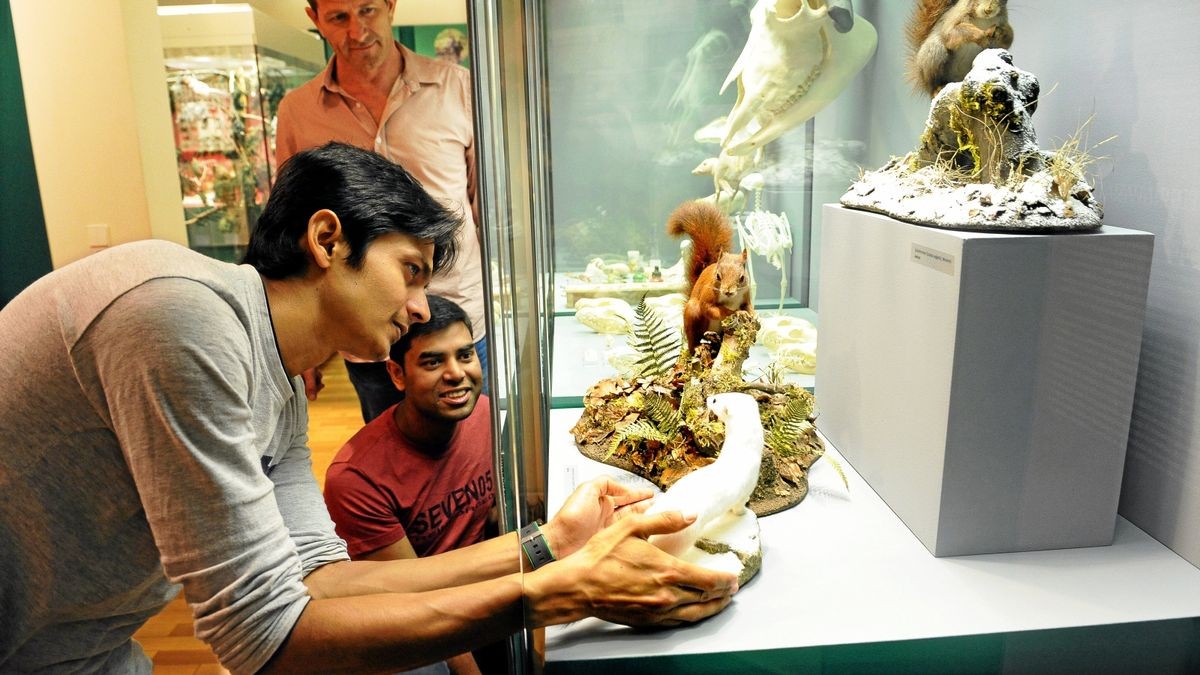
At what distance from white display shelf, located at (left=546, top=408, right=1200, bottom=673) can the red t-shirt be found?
0.27m

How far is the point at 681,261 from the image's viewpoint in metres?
2.87

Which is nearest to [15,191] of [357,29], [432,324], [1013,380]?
[357,29]

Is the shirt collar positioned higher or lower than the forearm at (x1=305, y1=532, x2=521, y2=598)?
higher

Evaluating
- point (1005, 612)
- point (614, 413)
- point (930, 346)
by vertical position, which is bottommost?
point (1005, 612)

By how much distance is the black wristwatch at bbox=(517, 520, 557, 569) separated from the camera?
1.14 meters

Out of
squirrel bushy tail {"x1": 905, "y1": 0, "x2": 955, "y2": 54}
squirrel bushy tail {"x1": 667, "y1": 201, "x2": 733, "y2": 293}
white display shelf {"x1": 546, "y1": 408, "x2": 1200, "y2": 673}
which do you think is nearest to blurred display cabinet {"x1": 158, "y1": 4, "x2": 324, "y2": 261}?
white display shelf {"x1": 546, "y1": 408, "x2": 1200, "y2": 673}

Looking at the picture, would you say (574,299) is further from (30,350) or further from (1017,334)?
(30,350)

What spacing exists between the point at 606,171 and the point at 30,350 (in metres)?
2.21

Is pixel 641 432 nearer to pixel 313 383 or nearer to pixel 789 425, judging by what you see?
pixel 789 425

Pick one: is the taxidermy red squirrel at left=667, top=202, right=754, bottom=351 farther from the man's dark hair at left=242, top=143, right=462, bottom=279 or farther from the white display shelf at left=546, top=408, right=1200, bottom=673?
the man's dark hair at left=242, top=143, right=462, bottom=279

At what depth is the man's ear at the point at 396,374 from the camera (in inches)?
54.6

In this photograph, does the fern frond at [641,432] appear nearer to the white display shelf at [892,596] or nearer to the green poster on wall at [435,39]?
the white display shelf at [892,596]

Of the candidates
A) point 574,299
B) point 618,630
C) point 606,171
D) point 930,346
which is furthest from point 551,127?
point 618,630

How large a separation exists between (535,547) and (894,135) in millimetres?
1861
